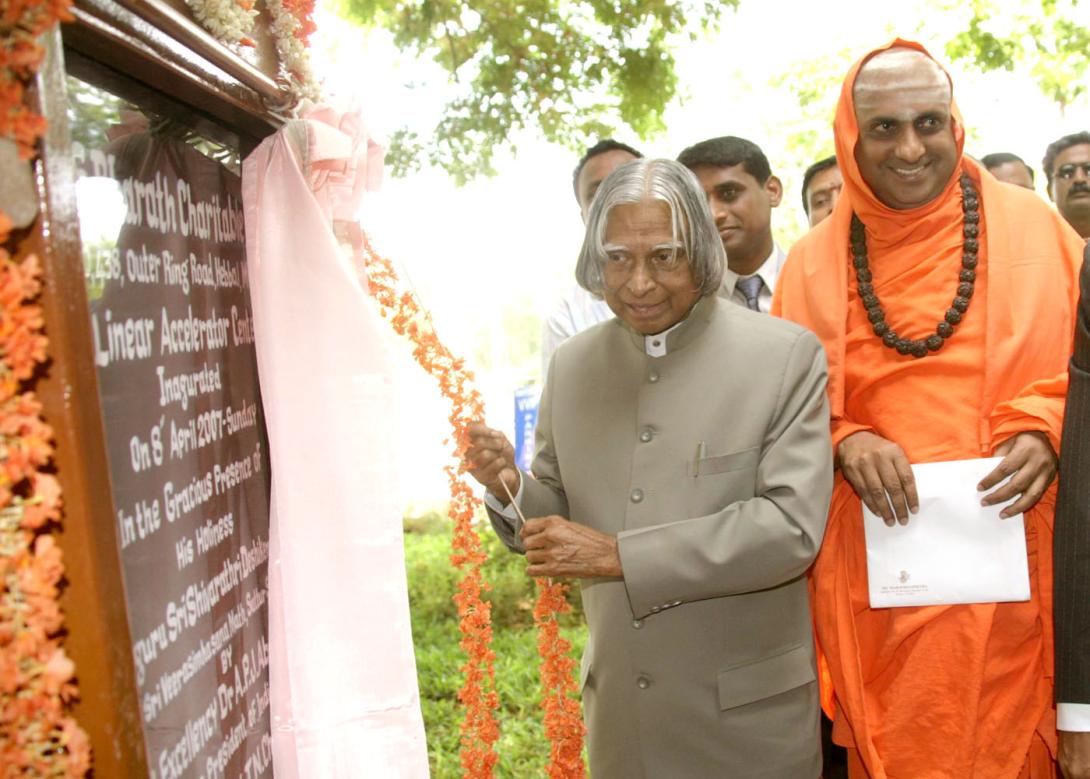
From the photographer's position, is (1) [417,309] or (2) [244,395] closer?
(2) [244,395]

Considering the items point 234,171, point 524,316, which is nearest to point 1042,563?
point 234,171

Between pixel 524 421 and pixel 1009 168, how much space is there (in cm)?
280

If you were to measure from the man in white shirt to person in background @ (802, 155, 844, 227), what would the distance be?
1.95 feet

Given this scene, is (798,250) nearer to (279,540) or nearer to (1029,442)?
(1029,442)

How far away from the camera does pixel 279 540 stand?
1692mm

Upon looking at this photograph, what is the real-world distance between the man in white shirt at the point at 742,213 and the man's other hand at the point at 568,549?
1711 millimetres

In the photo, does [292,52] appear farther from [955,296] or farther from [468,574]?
[955,296]

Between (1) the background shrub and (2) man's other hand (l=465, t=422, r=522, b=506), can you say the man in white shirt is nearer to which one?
(2) man's other hand (l=465, t=422, r=522, b=506)

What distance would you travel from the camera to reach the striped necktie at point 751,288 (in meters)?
3.69

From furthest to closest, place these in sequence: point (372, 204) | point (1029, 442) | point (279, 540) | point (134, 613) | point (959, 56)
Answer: point (959, 56), point (1029, 442), point (372, 204), point (279, 540), point (134, 613)

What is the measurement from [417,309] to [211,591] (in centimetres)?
69

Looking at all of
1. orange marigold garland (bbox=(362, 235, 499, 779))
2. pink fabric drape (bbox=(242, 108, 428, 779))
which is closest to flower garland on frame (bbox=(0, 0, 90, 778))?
pink fabric drape (bbox=(242, 108, 428, 779))

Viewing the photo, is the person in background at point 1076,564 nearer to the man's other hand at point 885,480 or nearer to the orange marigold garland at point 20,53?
the man's other hand at point 885,480

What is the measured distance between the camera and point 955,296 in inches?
100
